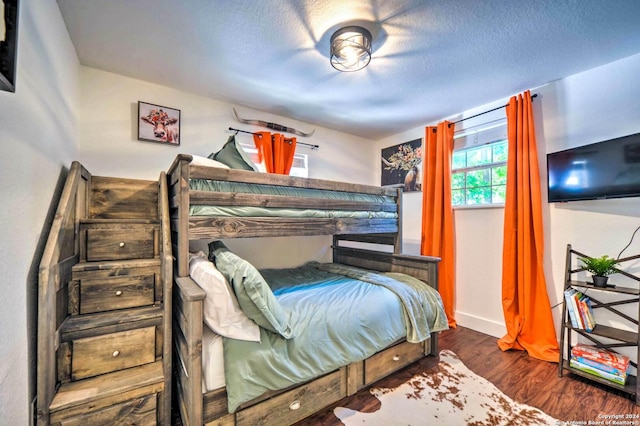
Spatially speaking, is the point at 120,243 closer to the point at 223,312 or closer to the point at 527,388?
the point at 223,312

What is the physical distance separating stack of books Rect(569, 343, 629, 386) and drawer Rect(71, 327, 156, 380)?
298cm

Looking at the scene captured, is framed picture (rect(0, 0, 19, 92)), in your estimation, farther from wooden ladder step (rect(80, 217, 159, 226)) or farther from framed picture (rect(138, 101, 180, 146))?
framed picture (rect(138, 101, 180, 146))

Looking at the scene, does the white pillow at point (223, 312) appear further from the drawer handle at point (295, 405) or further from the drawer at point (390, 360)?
the drawer at point (390, 360)

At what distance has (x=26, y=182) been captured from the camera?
1164 mm

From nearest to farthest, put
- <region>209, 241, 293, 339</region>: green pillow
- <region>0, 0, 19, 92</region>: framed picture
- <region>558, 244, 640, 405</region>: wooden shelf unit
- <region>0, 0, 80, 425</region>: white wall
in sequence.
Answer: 1. <region>0, 0, 19, 92</region>: framed picture
2. <region>0, 0, 80, 425</region>: white wall
3. <region>209, 241, 293, 339</region>: green pillow
4. <region>558, 244, 640, 405</region>: wooden shelf unit

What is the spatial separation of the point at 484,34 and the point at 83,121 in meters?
3.13

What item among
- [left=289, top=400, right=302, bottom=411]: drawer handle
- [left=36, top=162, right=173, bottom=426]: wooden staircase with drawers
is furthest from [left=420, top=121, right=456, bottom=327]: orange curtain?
[left=36, top=162, right=173, bottom=426]: wooden staircase with drawers

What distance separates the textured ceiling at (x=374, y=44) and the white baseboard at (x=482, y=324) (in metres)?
2.36

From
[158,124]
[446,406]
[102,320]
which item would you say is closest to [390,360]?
[446,406]

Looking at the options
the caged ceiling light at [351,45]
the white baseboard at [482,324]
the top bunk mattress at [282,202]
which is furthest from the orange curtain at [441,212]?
the caged ceiling light at [351,45]

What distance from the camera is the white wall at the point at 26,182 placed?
3.24 feet

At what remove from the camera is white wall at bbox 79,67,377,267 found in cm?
220

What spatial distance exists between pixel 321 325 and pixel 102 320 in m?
1.19

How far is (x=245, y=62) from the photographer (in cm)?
207
